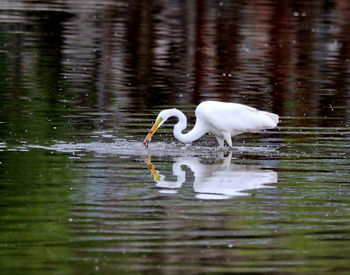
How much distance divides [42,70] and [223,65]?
15.7 feet

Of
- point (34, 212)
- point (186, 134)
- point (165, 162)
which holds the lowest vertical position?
point (165, 162)

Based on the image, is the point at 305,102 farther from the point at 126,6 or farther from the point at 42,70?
the point at 126,6

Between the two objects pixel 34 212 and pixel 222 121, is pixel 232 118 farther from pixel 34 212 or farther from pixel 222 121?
pixel 34 212

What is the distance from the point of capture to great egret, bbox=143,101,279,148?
14672mm

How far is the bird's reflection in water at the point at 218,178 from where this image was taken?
11.7 m

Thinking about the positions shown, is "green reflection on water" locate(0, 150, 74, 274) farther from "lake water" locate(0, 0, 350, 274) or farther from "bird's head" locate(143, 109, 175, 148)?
"bird's head" locate(143, 109, 175, 148)

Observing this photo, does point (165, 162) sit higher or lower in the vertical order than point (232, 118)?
lower

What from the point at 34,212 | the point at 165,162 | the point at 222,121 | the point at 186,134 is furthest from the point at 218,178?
the point at 34,212

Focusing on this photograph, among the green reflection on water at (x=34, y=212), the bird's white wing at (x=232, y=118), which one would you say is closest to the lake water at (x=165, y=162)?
the green reflection on water at (x=34, y=212)

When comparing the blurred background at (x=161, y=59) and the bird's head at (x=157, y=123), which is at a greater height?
the bird's head at (x=157, y=123)

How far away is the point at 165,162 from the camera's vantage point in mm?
13742

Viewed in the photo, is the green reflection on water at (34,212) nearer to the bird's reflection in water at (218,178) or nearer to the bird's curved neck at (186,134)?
the bird's reflection in water at (218,178)

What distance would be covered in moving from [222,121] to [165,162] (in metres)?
1.34

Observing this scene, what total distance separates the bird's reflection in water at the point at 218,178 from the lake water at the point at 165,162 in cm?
3
